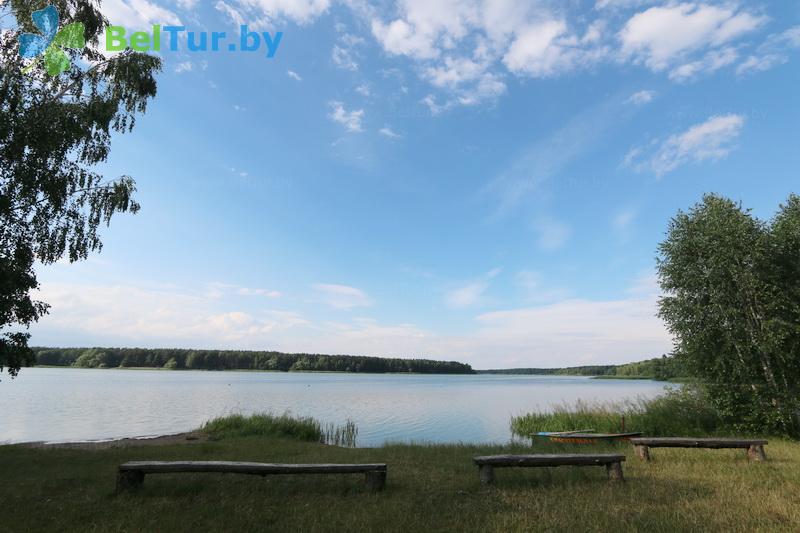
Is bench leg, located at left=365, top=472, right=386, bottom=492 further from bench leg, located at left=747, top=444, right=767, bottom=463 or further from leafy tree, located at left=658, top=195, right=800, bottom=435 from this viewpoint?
leafy tree, located at left=658, top=195, right=800, bottom=435

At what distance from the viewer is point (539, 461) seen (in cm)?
839

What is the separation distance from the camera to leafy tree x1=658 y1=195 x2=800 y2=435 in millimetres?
15383

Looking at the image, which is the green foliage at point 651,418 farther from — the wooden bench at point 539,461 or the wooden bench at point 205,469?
the wooden bench at point 205,469

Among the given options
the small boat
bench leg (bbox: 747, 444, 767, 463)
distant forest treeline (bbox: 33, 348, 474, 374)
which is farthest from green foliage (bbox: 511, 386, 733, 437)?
distant forest treeline (bbox: 33, 348, 474, 374)

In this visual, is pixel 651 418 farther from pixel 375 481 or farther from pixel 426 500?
pixel 375 481

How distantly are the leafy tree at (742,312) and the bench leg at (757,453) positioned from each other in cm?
587

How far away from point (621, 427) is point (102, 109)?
22893 mm

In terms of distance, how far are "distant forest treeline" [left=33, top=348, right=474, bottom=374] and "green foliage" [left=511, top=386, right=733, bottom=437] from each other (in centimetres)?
13540

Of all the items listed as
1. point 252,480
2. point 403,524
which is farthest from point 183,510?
point 403,524

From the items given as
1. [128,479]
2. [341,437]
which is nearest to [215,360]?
[341,437]

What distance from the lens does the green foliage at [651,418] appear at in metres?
17.4

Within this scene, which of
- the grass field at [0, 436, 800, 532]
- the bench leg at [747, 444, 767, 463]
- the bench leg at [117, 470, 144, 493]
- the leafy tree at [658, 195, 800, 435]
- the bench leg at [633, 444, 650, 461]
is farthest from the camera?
the leafy tree at [658, 195, 800, 435]

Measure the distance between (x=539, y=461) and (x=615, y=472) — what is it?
1652mm

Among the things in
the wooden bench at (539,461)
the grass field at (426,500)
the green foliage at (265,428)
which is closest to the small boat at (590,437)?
the grass field at (426,500)
